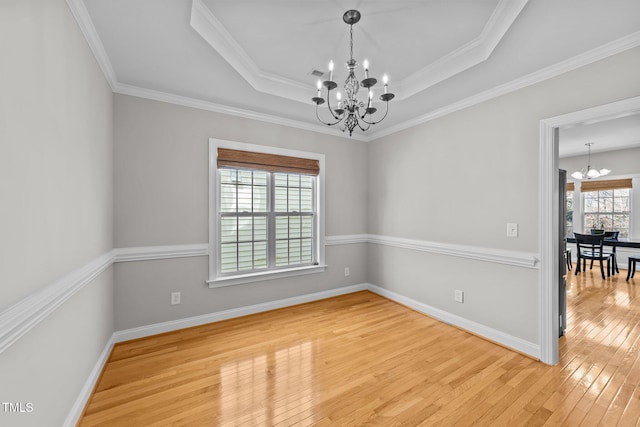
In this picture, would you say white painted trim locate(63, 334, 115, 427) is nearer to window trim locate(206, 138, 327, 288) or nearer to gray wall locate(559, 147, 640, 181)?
window trim locate(206, 138, 327, 288)

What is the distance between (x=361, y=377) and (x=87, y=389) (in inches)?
78.0

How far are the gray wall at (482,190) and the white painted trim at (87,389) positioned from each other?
339 cm

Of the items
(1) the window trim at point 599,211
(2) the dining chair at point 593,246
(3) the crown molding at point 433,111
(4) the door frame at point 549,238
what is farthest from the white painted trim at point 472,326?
(1) the window trim at point 599,211

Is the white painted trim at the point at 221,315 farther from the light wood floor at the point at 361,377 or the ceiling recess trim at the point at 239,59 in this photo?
the ceiling recess trim at the point at 239,59

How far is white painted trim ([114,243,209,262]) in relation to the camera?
2.79 meters

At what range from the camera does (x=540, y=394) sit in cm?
203

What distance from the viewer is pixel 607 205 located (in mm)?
6484

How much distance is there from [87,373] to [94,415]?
293 millimetres

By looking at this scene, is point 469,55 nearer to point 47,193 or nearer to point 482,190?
point 482,190

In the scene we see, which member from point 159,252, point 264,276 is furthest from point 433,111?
point 159,252

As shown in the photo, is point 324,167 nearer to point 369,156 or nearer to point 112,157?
point 369,156

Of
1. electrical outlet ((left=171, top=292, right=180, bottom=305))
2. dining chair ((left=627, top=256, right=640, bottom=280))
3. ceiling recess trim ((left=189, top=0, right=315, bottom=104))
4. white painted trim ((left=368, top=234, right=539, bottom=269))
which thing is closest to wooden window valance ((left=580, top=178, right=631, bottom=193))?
dining chair ((left=627, top=256, right=640, bottom=280))

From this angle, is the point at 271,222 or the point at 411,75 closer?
the point at 411,75

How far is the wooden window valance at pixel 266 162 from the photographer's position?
330 centimetres
